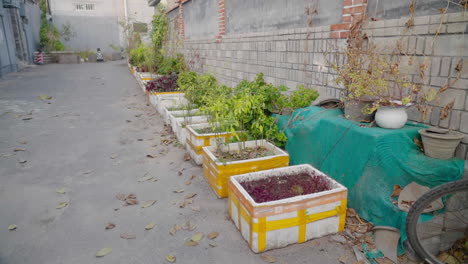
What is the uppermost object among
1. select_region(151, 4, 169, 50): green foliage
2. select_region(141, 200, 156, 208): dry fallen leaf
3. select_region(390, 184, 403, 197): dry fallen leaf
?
select_region(151, 4, 169, 50): green foliage

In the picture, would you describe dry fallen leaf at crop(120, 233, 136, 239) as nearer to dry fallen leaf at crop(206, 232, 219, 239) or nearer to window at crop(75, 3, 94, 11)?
dry fallen leaf at crop(206, 232, 219, 239)

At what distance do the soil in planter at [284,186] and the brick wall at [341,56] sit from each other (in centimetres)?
123

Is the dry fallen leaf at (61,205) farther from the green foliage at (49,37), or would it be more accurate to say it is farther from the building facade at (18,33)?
the green foliage at (49,37)

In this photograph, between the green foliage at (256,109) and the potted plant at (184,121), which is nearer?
the green foliage at (256,109)

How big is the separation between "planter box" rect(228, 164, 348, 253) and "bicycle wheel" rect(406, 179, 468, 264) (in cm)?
65

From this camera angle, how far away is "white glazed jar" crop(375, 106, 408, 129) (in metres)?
3.07

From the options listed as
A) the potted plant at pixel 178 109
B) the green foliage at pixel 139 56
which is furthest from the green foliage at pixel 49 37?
the potted plant at pixel 178 109

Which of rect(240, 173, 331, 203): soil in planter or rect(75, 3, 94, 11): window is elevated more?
rect(75, 3, 94, 11): window

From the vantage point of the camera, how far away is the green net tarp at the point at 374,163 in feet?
8.94

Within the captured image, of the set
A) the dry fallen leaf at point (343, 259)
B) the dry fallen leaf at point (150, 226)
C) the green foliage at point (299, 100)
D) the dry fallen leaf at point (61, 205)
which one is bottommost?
the dry fallen leaf at point (343, 259)

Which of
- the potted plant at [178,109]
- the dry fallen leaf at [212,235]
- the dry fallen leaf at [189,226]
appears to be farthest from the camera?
the potted plant at [178,109]

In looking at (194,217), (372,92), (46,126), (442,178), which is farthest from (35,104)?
(442,178)

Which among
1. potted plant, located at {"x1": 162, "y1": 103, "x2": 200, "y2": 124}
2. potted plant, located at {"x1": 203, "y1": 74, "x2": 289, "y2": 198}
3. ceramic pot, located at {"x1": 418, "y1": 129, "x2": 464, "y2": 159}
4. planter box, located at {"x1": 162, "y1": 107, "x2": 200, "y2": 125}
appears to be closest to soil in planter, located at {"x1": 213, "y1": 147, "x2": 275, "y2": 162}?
potted plant, located at {"x1": 203, "y1": 74, "x2": 289, "y2": 198}

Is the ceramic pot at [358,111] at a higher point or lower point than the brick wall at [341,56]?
lower
